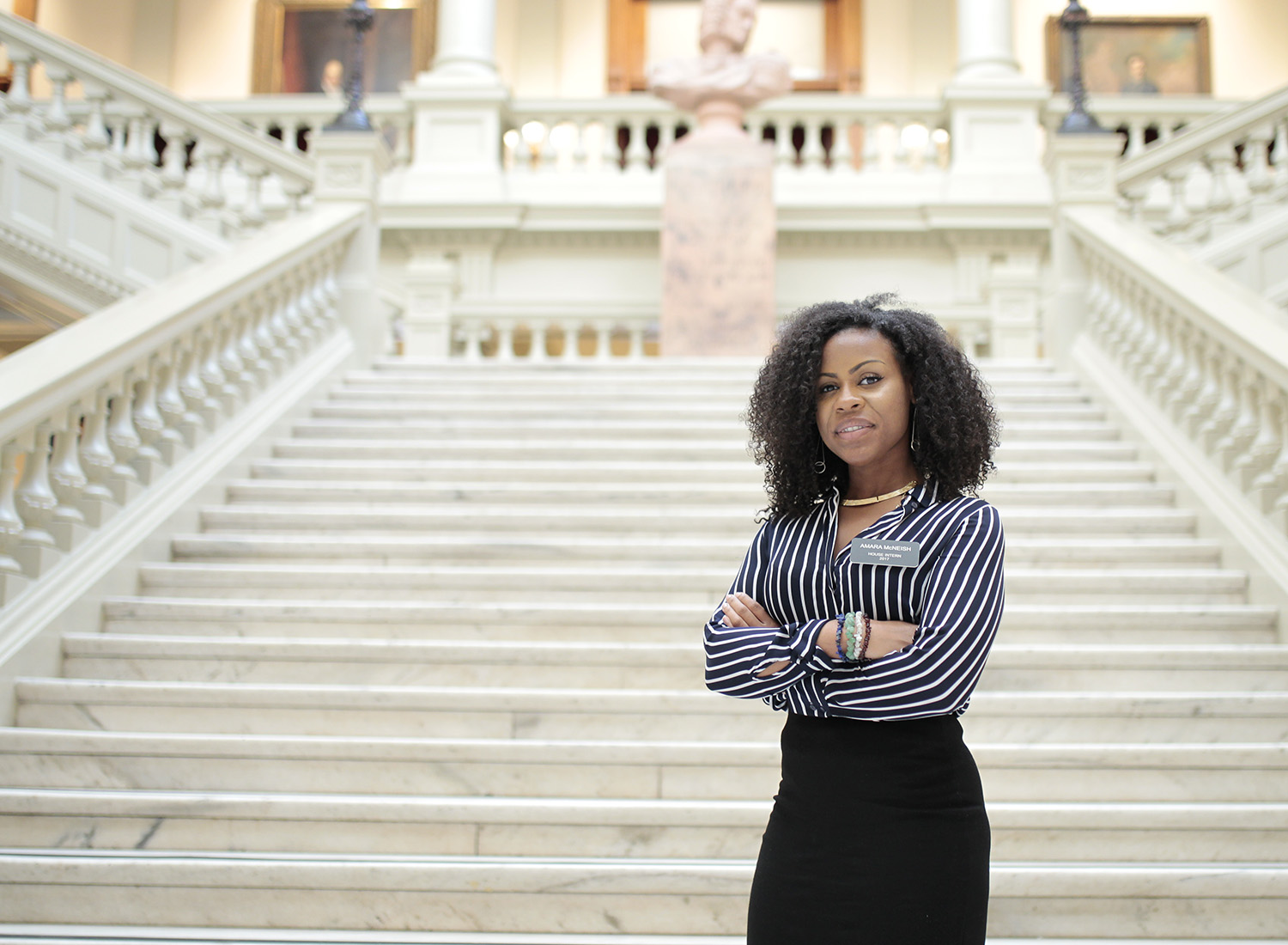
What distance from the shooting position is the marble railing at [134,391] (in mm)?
4203

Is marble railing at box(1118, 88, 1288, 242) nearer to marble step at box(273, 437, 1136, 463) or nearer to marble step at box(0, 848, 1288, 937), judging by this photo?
marble step at box(273, 437, 1136, 463)

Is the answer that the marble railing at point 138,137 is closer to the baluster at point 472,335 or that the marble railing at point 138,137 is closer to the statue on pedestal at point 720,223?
the baluster at point 472,335

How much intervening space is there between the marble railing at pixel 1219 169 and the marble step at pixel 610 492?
12.0ft

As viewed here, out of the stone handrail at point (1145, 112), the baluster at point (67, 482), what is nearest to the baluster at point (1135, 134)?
the stone handrail at point (1145, 112)

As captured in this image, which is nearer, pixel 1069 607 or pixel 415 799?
pixel 415 799

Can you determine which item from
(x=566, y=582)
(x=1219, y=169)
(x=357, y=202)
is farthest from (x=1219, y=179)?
(x=566, y=582)

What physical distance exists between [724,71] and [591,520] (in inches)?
225

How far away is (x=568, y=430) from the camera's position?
6242mm

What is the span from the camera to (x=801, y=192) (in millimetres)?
11531

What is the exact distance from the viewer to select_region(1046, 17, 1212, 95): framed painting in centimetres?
1429

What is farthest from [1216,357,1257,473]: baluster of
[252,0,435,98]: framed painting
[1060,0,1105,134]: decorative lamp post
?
[252,0,435,98]: framed painting

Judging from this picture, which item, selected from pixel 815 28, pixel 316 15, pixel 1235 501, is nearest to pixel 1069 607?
pixel 1235 501

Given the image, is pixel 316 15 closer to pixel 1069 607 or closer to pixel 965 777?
pixel 1069 607

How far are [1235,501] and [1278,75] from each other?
11880 millimetres
